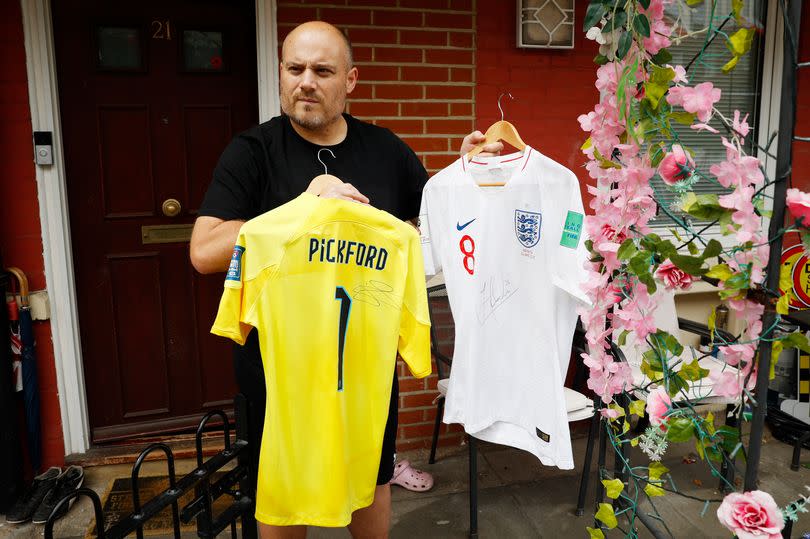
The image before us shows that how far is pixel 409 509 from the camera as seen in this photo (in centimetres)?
300

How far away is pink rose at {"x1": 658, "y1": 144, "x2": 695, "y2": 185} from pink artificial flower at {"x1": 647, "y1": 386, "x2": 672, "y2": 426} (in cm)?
42

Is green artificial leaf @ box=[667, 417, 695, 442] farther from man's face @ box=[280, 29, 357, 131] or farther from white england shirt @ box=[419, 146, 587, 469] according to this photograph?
man's face @ box=[280, 29, 357, 131]

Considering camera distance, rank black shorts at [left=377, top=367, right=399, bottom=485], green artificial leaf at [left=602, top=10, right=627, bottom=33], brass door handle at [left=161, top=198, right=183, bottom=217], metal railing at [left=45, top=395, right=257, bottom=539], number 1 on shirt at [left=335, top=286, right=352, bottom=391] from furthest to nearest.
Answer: brass door handle at [left=161, top=198, right=183, bottom=217] < black shorts at [left=377, top=367, right=399, bottom=485] < number 1 on shirt at [left=335, top=286, right=352, bottom=391] < metal railing at [left=45, top=395, right=257, bottom=539] < green artificial leaf at [left=602, top=10, right=627, bottom=33]

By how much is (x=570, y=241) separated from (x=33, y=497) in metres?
2.69

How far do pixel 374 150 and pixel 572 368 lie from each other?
2153 mm

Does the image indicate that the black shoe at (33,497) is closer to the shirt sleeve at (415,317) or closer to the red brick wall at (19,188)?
the red brick wall at (19,188)

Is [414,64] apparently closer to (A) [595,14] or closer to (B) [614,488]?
(A) [595,14]

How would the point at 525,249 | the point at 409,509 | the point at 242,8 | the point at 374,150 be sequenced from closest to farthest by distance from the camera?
the point at 374,150, the point at 525,249, the point at 409,509, the point at 242,8

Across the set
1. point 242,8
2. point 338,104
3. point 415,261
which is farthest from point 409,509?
point 242,8

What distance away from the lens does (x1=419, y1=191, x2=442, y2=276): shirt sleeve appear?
7.54 ft

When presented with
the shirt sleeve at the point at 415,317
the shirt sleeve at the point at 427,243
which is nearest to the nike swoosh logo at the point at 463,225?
the shirt sleeve at the point at 427,243

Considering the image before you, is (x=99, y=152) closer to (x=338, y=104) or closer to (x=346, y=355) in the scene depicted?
(x=338, y=104)

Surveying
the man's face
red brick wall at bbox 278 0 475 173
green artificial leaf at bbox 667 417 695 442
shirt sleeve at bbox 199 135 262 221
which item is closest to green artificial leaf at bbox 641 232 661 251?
green artificial leaf at bbox 667 417 695 442
